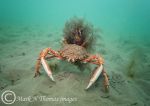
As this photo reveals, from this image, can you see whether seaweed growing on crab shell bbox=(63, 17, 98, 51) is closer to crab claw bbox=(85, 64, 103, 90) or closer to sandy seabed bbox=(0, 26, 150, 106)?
sandy seabed bbox=(0, 26, 150, 106)

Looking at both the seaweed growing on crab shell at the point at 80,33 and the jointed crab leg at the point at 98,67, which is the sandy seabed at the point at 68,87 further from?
the seaweed growing on crab shell at the point at 80,33

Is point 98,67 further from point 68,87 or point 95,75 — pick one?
point 68,87

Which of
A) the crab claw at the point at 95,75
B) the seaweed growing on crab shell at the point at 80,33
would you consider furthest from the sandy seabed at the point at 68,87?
the seaweed growing on crab shell at the point at 80,33

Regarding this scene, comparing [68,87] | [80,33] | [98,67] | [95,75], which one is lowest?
[68,87]

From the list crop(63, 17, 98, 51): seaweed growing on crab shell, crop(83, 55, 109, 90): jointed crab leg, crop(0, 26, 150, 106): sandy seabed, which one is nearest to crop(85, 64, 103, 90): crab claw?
crop(83, 55, 109, 90): jointed crab leg

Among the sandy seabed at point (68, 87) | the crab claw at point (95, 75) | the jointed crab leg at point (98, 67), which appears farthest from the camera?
the jointed crab leg at point (98, 67)

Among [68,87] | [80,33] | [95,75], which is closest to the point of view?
[95,75]

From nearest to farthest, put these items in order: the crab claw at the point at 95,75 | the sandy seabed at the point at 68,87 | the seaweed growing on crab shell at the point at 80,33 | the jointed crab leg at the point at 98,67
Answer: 1. the sandy seabed at the point at 68,87
2. the crab claw at the point at 95,75
3. the jointed crab leg at the point at 98,67
4. the seaweed growing on crab shell at the point at 80,33

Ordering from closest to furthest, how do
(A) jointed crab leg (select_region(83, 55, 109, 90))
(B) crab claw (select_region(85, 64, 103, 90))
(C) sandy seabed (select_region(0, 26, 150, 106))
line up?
1. (C) sandy seabed (select_region(0, 26, 150, 106))
2. (B) crab claw (select_region(85, 64, 103, 90))
3. (A) jointed crab leg (select_region(83, 55, 109, 90))

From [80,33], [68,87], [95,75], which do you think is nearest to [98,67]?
[95,75]

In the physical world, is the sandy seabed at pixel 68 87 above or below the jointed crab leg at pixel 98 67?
below
